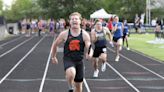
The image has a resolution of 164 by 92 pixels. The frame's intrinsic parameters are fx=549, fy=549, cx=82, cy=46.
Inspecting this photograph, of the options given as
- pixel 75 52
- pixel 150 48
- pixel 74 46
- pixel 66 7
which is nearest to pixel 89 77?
pixel 75 52

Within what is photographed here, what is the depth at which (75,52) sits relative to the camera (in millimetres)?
10367

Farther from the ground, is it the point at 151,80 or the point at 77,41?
the point at 77,41

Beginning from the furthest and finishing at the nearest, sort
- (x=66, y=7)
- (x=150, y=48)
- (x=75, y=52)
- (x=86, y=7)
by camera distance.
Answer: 1. (x=66, y=7)
2. (x=86, y=7)
3. (x=150, y=48)
4. (x=75, y=52)

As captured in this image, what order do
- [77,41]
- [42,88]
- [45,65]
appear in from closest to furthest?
[77,41], [42,88], [45,65]

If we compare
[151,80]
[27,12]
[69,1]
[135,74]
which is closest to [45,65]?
[135,74]

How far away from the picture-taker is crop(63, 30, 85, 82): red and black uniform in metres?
10.2

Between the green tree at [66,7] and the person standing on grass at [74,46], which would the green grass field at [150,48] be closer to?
the person standing on grass at [74,46]

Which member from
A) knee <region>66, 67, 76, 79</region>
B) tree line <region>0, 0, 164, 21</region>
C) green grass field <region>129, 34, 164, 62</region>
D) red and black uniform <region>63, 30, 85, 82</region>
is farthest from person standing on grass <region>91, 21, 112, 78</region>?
tree line <region>0, 0, 164, 21</region>

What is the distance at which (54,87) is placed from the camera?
48.1 feet

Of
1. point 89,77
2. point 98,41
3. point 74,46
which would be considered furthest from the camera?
point 98,41

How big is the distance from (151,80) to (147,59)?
26.5ft

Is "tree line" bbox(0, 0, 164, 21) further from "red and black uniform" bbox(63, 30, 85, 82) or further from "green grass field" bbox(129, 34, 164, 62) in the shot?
"red and black uniform" bbox(63, 30, 85, 82)

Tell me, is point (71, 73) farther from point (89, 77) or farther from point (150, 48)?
point (150, 48)

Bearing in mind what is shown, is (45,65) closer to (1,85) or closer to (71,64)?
(1,85)
